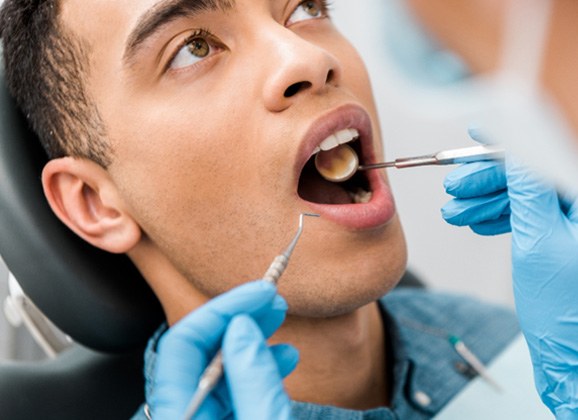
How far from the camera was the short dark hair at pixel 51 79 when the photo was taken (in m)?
1.29

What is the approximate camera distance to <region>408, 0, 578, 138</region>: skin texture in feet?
1.41

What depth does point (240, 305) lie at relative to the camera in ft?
3.03

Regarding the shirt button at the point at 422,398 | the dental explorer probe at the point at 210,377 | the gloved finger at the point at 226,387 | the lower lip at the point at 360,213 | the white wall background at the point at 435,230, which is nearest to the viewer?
the dental explorer probe at the point at 210,377

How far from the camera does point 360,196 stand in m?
1.33

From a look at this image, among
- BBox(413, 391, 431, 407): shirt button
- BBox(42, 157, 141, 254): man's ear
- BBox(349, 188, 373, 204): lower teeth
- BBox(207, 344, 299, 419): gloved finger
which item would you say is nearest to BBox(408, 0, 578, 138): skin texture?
BBox(207, 344, 299, 419): gloved finger

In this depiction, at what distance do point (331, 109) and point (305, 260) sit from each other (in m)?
0.25

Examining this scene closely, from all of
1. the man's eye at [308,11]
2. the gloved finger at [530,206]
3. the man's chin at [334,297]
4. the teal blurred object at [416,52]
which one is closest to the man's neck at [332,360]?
the man's chin at [334,297]

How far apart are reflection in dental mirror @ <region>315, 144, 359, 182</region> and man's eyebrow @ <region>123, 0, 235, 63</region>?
0.30 metres

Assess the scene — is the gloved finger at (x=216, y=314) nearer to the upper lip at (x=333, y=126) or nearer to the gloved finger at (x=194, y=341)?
the gloved finger at (x=194, y=341)

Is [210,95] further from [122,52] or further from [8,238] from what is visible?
[8,238]

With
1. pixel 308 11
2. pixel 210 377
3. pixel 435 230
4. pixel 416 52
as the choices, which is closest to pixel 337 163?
pixel 308 11

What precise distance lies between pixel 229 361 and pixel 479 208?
53 centimetres

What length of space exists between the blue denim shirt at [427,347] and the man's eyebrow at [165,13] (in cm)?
59

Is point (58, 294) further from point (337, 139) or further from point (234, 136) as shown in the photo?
point (337, 139)
